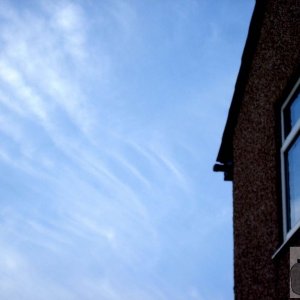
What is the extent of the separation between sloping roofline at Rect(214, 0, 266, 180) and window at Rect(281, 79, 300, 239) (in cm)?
208

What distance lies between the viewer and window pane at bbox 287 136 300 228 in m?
5.89

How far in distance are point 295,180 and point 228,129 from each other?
11.1 feet

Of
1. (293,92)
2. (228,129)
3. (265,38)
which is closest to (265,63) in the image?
(265,38)

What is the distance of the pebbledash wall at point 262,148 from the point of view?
623cm

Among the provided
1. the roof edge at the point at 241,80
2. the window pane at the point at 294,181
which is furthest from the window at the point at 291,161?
the roof edge at the point at 241,80

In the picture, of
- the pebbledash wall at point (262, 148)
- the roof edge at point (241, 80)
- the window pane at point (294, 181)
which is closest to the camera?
the window pane at point (294, 181)

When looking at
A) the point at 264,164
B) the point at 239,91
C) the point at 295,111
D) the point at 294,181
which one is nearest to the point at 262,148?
the point at 264,164

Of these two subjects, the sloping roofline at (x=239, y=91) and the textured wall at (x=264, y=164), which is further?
the sloping roofline at (x=239, y=91)

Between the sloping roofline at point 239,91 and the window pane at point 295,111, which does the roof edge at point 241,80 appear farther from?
the window pane at point 295,111

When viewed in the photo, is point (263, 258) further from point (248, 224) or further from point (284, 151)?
point (284, 151)

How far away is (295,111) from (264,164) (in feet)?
3.33

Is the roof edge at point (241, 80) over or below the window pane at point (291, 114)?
over

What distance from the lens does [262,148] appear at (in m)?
7.27

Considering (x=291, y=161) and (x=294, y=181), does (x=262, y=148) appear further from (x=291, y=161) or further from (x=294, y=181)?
(x=294, y=181)
